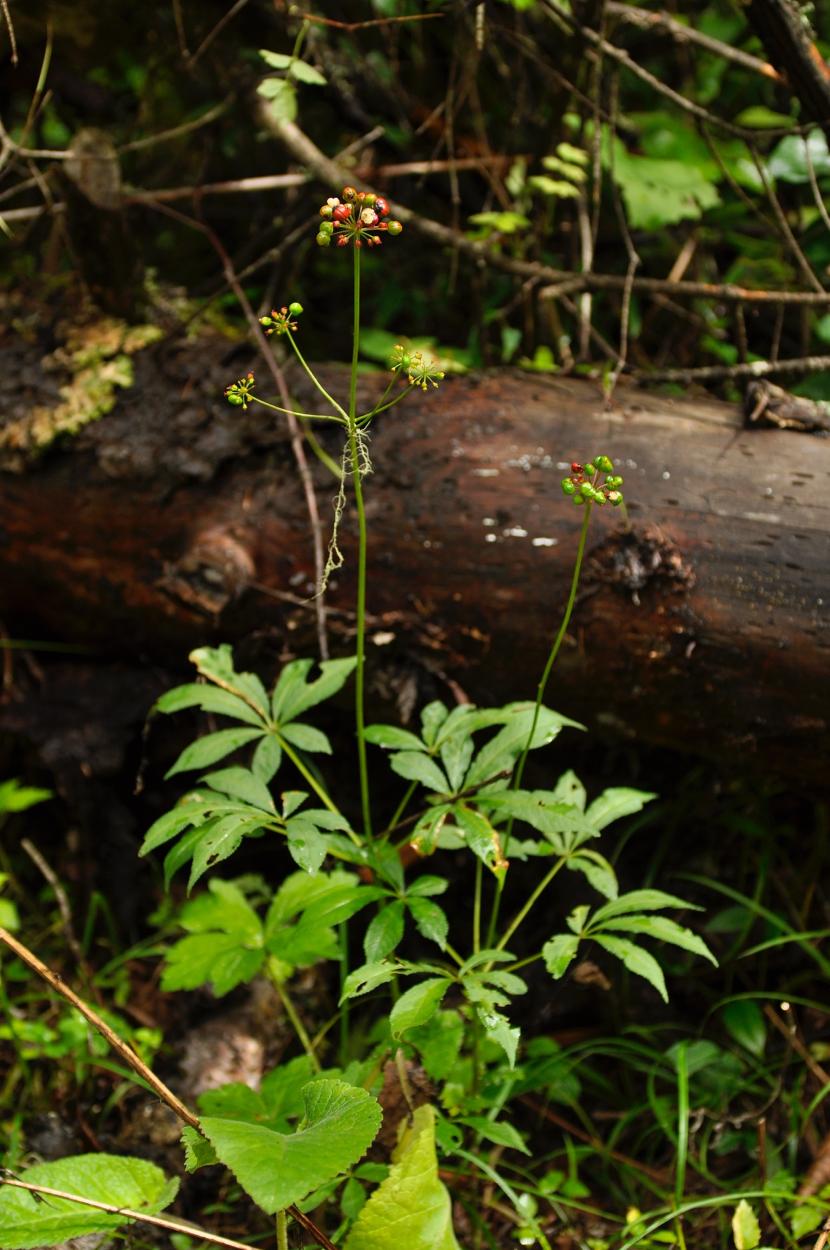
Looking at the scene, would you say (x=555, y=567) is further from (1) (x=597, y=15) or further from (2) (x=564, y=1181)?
(1) (x=597, y=15)

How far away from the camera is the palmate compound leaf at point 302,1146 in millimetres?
1190

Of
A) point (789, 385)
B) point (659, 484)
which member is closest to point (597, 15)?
point (789, 385)

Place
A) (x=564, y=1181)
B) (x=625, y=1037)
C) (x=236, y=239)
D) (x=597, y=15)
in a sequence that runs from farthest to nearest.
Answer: (x=236, y=239)
(x=597, y=15)
(x=625, y=1037)
(x=564, y=1181)

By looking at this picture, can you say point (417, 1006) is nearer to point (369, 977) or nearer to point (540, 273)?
point (369, 977)

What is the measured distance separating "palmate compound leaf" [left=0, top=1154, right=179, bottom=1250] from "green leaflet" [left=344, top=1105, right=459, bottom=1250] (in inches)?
11.2

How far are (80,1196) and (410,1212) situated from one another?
1.59ft

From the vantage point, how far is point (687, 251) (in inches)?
126

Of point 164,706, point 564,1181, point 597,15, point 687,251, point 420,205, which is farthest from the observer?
point 420,205

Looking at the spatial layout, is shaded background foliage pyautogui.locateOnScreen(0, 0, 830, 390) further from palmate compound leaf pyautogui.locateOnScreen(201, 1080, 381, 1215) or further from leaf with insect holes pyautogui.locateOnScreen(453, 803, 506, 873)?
palmate compound leaf pyautogui.locateOnScreen(201, 1080, 381, 1215)

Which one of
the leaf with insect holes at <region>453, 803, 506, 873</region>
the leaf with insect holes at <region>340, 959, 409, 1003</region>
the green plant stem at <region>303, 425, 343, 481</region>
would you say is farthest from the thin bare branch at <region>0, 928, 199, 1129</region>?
the green plant stem at <region>303, 425, 343, 481</region>

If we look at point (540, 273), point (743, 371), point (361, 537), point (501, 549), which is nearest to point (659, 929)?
point (361, 537)

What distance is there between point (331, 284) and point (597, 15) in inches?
52.0

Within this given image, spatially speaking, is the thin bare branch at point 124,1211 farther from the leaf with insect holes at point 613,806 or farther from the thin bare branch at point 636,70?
the thin bare branch at point 636,70

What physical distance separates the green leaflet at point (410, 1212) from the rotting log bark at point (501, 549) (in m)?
0.99
